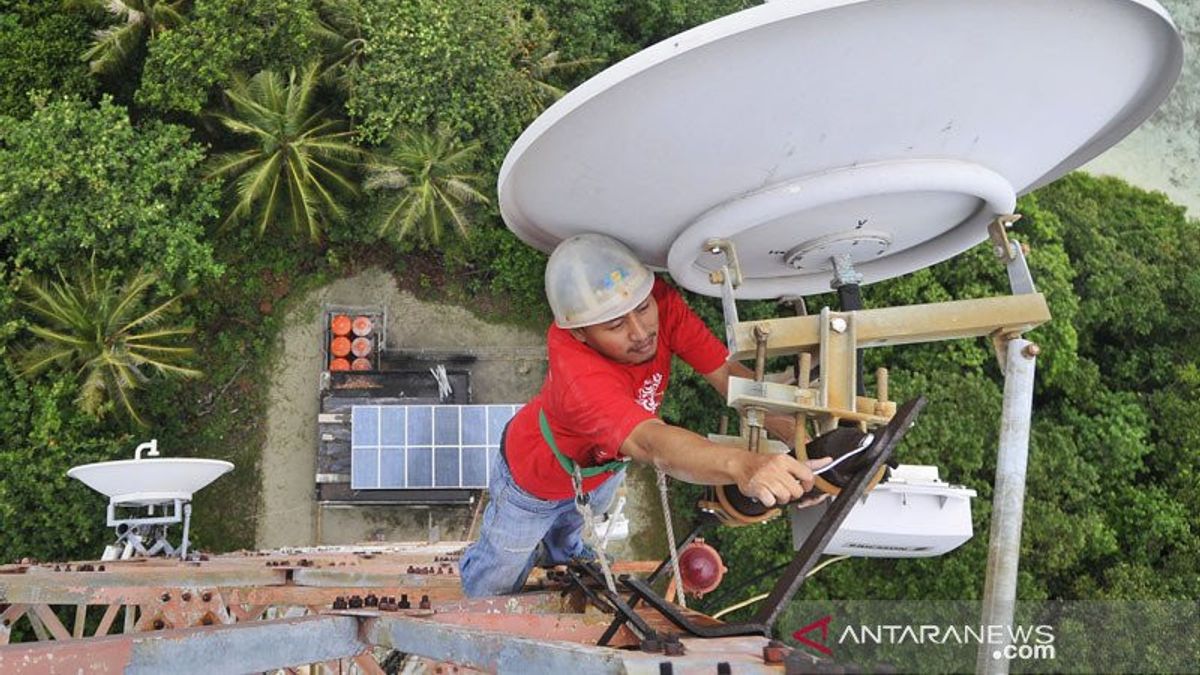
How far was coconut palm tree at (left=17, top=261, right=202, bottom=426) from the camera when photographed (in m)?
13.6

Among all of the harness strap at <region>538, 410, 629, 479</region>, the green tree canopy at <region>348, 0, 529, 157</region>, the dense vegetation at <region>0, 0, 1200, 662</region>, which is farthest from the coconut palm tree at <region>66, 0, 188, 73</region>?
the harness strap at <region>538, 410, 629, 479</region>

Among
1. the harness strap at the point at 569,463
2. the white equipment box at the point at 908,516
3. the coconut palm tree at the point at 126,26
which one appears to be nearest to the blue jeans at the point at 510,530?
the harness strap at the point at 569,463

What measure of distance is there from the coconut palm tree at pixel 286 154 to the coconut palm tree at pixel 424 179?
592 millimetres

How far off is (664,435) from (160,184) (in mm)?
12365

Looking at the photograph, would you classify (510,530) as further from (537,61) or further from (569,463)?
(537,61)

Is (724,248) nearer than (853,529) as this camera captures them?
Yes

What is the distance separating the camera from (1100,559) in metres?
16.3

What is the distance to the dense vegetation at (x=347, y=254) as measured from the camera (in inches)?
539

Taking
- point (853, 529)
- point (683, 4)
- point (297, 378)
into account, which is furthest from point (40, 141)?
point (853, 529)

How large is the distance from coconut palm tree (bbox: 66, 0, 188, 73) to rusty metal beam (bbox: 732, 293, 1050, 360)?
13057 mm

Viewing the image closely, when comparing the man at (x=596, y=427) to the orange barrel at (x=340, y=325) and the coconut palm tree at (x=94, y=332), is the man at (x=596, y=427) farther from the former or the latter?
the orange barrel at (x=340, y=325)

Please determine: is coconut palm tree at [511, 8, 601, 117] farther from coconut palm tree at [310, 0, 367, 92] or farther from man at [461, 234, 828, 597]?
man at [461, 234, 828, 597]

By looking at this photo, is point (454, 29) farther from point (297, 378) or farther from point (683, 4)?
point (297, 378)

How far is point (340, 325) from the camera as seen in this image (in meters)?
16.2
